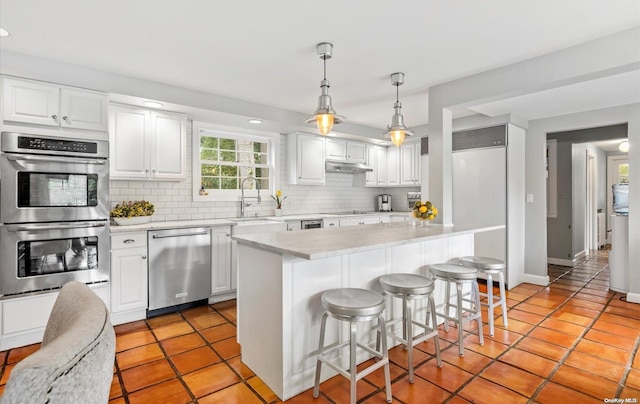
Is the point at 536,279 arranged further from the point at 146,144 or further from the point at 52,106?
the point at 52,106

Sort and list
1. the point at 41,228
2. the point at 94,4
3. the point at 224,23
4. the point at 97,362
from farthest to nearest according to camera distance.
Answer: the point at 41,228 < the point at 224,23 < the point at 94,4 < the point at 97,362

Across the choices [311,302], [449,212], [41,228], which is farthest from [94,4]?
[449,212]

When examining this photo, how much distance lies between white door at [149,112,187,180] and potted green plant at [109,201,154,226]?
35cm

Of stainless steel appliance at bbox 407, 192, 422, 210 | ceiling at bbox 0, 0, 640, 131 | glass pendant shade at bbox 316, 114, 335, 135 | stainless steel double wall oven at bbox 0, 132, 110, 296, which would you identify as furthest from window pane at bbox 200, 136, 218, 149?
stainless steel appliance at bbox 407, 192, 422, 210

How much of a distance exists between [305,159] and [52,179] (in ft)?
10.0

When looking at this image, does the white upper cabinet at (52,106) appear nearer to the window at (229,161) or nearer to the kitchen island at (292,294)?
the window at (229,161)

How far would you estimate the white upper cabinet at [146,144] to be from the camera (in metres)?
3.39

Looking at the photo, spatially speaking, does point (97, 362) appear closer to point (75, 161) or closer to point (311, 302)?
point (311, 302)

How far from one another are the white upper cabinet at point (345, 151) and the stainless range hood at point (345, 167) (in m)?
0.09

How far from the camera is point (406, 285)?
7.34ft

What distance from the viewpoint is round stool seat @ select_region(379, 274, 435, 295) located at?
7.22 ft

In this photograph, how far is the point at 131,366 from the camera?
2418 mm

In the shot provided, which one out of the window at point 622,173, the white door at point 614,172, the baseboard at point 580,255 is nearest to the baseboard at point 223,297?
the baseboard at point 580,255

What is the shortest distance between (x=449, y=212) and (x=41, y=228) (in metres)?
3.87
